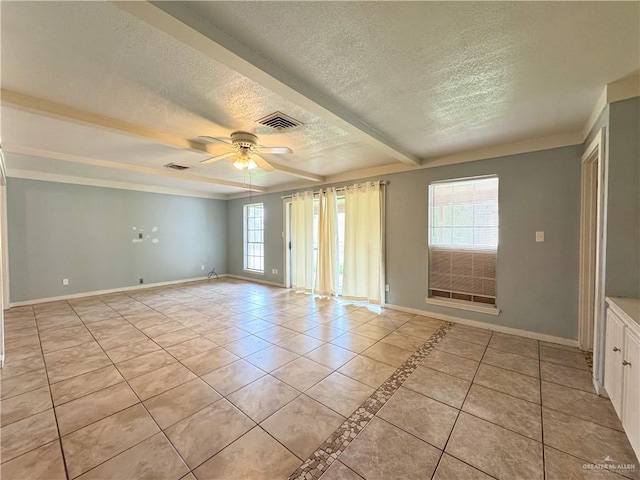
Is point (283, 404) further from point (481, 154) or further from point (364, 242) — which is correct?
point (481, 154)

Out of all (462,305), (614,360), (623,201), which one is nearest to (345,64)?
(623,201)

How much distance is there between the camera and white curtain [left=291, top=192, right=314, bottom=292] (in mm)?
5691

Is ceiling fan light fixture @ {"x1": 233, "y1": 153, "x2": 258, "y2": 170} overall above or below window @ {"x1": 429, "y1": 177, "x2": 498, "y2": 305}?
above

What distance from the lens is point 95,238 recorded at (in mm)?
5441

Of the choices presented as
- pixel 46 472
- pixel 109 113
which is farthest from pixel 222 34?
pixel 46 472

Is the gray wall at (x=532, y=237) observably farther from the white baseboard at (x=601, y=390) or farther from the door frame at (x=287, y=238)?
the door frame at (x=287, y=238)

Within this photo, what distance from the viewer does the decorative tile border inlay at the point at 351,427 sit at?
1472 mm

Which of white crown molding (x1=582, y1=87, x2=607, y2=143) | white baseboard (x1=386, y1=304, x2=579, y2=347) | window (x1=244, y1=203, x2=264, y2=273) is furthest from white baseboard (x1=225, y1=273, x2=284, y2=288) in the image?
white crown molding (x1=582, y1=87, x2=607, y2=143)

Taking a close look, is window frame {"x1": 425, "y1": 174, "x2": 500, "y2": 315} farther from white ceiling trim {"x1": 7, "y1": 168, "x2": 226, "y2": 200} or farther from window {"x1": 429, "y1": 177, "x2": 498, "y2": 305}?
white ceiling trim {"x1": 7, "y1": 168, "x2": 226, "y2": 200}

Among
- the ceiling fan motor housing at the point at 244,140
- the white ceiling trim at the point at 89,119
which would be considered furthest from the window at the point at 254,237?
the ceiling fan motor housing at the point at 244,140

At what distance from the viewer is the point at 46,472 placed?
1.44m

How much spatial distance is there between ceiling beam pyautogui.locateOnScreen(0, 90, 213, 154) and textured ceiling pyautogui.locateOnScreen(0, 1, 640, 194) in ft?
0.31

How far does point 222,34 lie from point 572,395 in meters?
3.61

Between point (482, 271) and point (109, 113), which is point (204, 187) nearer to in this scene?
point (109, 113)
